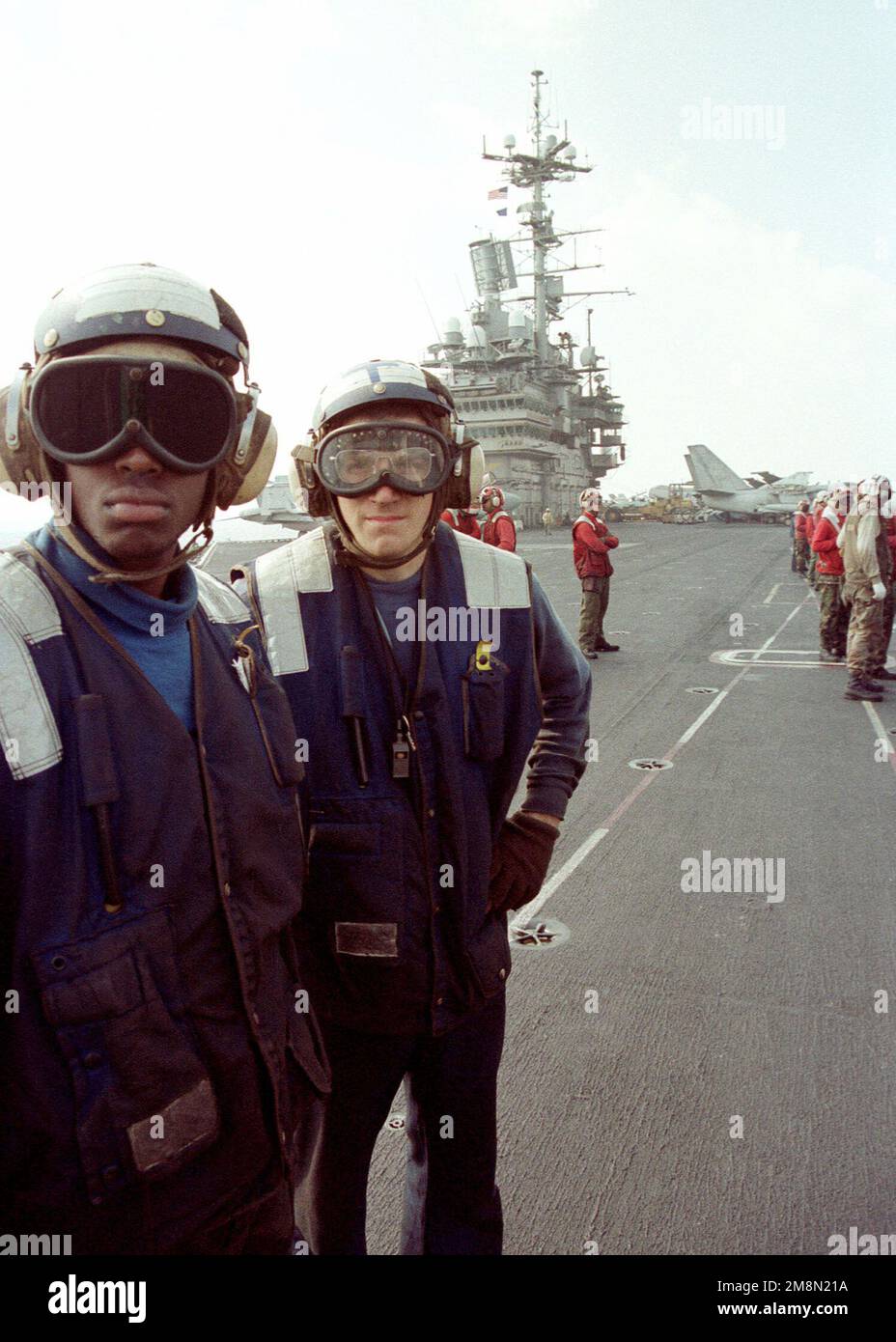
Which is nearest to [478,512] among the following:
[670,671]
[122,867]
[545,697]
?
[670,671]

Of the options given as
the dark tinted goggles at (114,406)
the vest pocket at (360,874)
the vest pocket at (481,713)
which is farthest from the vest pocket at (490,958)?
the dark tinted goggles at (114,406)

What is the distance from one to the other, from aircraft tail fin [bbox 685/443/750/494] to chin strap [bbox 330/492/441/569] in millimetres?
72265

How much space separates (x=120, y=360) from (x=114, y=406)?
0.07 metres

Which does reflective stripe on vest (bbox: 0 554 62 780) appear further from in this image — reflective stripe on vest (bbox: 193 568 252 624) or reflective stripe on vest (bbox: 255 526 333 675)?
reflective stripe on vest (bbox: 255 526 333 675)

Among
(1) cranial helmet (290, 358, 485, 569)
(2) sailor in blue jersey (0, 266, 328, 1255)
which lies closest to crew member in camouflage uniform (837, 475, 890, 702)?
(1) cranial helmet (290, 358, 485, 569)

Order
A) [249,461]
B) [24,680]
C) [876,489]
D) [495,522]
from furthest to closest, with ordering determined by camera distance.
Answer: [495,522] < [876,489] < [249,461] < [24,680]

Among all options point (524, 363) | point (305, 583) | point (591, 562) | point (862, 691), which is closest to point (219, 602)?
point (305, 583)

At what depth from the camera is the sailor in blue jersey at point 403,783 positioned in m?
2.00

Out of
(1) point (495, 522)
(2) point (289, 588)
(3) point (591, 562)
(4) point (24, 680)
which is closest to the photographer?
(4) point (24, 680)

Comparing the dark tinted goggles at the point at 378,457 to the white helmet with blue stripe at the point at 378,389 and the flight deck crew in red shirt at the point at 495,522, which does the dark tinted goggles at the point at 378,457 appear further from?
the flight deck crew in red shirt at the point at 495,522

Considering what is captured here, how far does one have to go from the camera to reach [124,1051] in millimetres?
1270

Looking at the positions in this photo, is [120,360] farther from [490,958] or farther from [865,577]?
[865,577]

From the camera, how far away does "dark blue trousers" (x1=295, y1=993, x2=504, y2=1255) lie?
2084 millimetres
